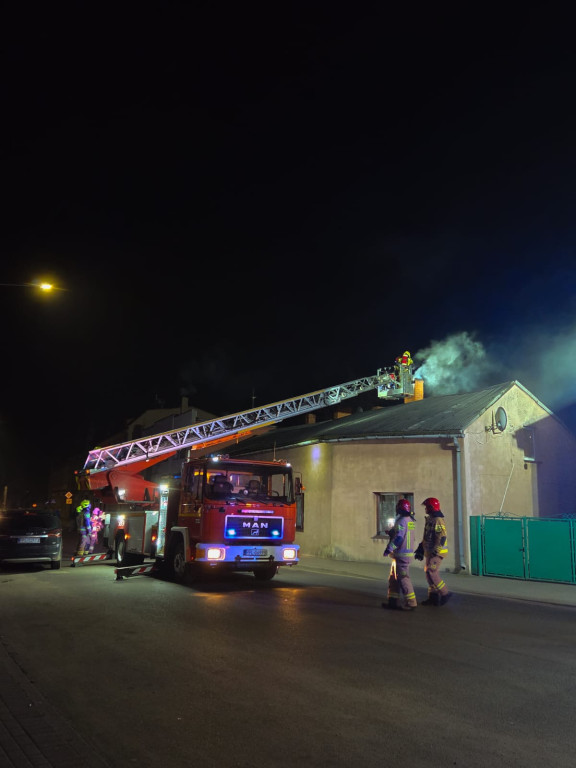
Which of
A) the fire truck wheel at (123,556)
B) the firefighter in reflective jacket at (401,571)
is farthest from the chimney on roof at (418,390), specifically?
the firefighter in reflective jacket at (401,571)

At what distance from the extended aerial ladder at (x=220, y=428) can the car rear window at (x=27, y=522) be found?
2638 millimetres

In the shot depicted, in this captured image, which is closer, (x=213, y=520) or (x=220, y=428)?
(x=213, y=520)

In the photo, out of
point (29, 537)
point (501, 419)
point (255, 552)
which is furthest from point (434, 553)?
point (29, 537)

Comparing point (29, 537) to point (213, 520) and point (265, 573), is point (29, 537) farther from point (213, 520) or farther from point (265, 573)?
point (265, 573)

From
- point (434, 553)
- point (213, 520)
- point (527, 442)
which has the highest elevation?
point (527, 442)

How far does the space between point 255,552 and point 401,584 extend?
10.7 ft

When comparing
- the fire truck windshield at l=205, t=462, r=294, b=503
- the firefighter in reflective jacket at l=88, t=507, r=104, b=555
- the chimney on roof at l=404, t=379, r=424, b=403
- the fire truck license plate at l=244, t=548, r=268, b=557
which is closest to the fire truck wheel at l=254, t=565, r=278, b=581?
the fire truck license plate at l=244, t=548, r=268, b=557

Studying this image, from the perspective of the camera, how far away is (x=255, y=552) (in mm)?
11586

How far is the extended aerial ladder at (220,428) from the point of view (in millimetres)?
21641

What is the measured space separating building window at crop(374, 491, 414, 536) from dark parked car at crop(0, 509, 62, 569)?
8994mm

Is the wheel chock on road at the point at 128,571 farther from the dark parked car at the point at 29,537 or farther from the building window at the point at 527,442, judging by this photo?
the building window at the point at 527,442

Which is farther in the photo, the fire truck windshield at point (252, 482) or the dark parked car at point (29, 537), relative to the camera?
the dark parked car at point (29, 537)

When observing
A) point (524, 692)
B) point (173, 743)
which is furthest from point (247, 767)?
point (524, 692)

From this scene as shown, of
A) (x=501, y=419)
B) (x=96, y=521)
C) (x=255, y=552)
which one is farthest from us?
(x=96, y=521)
